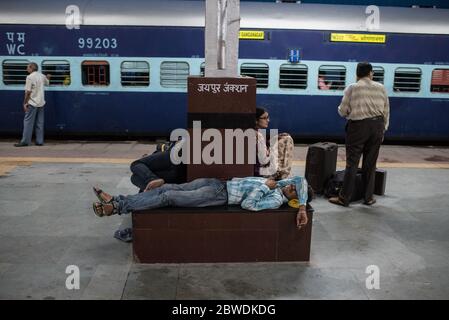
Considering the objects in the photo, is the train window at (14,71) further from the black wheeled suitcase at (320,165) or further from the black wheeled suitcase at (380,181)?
the black wheeled suitcase at (380,181)

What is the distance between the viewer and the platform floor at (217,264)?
Answer: 4.10 meters

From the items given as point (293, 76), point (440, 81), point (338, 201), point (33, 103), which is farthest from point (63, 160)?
point (440, 81)

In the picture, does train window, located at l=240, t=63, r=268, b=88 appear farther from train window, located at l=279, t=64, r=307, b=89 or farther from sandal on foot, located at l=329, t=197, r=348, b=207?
sandal on foot, located at l=329, t=197, r=348, b=207

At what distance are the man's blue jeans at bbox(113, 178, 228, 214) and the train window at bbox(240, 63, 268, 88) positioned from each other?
6799 millimetres

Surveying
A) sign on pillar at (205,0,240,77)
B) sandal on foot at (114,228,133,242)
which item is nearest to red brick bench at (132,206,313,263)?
sandal on foot at (114,228,133,242)

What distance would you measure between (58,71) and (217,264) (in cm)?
805

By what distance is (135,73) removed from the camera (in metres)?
11.2

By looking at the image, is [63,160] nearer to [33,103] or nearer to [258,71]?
[33,103]

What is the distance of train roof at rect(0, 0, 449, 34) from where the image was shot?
36.2 ft

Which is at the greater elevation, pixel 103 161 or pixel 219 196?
pixel 219 196

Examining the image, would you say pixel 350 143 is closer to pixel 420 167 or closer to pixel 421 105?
pixel 420 167
